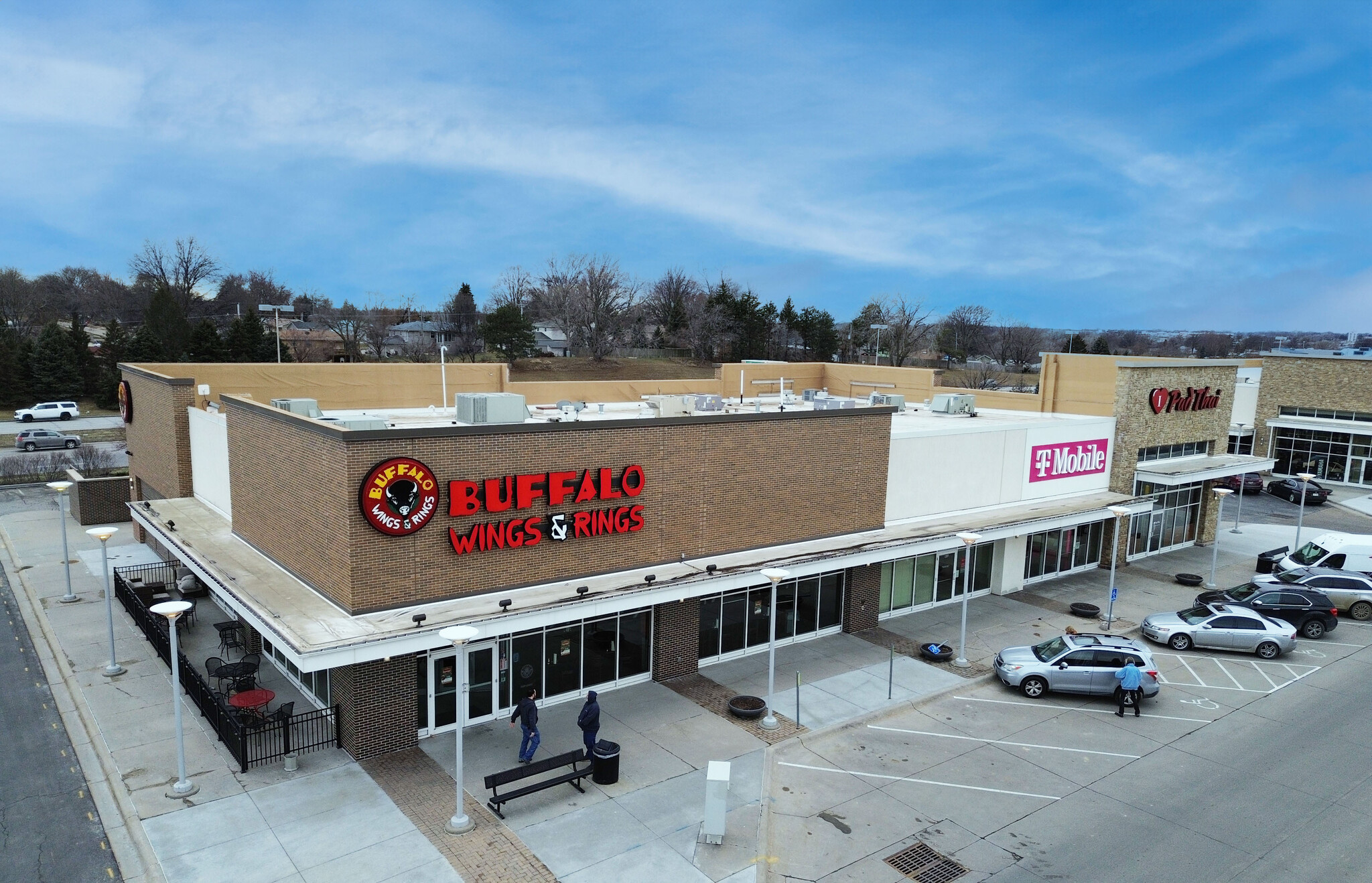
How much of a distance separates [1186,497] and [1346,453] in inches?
1060

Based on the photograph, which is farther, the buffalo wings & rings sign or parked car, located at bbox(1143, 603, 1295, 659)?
parked car, located at bbox(1143, 603, 1295, 659)

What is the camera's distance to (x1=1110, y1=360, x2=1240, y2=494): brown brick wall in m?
34.4

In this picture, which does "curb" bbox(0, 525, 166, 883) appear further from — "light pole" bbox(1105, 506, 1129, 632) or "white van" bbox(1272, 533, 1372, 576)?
"white van" bbox(1272, 533, 1372, 576)

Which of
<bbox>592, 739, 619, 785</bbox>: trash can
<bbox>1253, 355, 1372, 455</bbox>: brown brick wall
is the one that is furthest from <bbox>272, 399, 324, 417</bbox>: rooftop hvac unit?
<bbox>1253, 355, 1372, 455</bbox>: brown brick wall

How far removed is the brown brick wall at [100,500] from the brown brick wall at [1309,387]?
65.4 meters

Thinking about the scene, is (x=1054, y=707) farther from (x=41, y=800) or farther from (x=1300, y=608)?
(x=41, y=800)

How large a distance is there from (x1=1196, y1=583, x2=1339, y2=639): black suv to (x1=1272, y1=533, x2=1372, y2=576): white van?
5.08 meters

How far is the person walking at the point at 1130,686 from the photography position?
20.1m

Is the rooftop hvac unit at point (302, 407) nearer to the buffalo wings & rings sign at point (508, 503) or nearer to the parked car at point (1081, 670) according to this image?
the buffalo wings & rings sign at point (508, 503)

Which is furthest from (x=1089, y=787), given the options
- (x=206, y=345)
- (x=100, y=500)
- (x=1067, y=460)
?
(x=206, y=345)

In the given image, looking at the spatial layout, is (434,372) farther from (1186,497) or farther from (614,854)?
(1186,497)

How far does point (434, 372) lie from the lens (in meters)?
34.0

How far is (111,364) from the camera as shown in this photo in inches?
2968

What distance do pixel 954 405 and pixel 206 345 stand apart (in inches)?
2596
